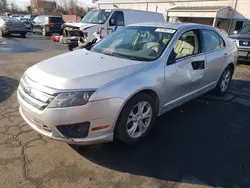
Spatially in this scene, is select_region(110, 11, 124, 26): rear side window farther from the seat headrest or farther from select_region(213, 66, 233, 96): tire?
the seat headrest

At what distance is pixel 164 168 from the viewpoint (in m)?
2.67

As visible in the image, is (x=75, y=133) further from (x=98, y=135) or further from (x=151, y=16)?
(x=151, y=16)

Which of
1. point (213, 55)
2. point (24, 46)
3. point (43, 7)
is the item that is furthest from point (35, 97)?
point (43, 7)

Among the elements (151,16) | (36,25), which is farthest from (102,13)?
(36,25)

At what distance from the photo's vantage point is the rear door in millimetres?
4180

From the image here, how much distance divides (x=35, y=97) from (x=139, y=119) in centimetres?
136

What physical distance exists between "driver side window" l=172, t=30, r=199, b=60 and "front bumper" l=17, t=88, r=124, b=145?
60.0 inches

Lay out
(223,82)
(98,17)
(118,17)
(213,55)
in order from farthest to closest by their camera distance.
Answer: (118,17), (98,17), (223,82), (213,55)

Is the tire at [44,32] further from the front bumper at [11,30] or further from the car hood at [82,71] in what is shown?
the car hood at [82,71]

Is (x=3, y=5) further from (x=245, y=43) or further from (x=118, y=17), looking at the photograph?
(x=245, y=43)

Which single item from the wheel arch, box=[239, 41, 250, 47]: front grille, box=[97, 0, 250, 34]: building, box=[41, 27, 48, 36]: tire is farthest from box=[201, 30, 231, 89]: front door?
box=[97, 0, 250, 34]: building

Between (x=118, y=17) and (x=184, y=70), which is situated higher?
(x=118, y=17)

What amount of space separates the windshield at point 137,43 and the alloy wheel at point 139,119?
71 cm

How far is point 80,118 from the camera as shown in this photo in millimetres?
2422
